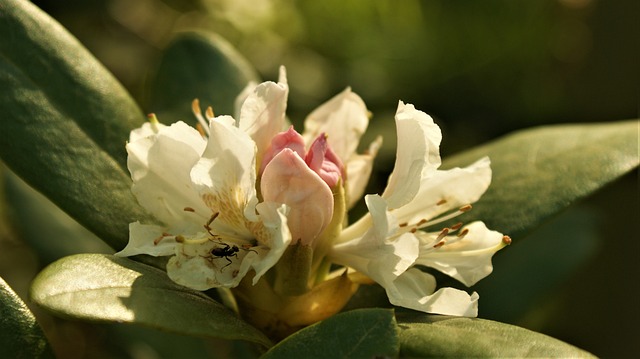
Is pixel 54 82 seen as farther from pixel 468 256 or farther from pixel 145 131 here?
pixel 468 256

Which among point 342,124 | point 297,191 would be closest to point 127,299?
point 297,191

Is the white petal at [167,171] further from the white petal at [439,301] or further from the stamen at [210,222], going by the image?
the white petal at [439,301]

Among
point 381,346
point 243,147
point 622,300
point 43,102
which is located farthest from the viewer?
point 622,300

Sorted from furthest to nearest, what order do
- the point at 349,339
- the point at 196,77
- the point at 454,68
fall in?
the point at 454,68
the point at 196,77
the point at 349,339

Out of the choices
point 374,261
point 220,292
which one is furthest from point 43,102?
point 374,261

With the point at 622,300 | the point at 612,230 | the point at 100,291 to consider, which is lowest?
the point at 622,300

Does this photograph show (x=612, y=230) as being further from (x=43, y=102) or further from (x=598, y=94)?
(x=43, y=102)

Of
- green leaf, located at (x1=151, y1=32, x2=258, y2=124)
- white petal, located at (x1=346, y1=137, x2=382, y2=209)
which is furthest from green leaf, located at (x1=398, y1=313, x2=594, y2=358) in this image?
green leaf, located at (x1=151, y1=32, x2=258, y2=124)
